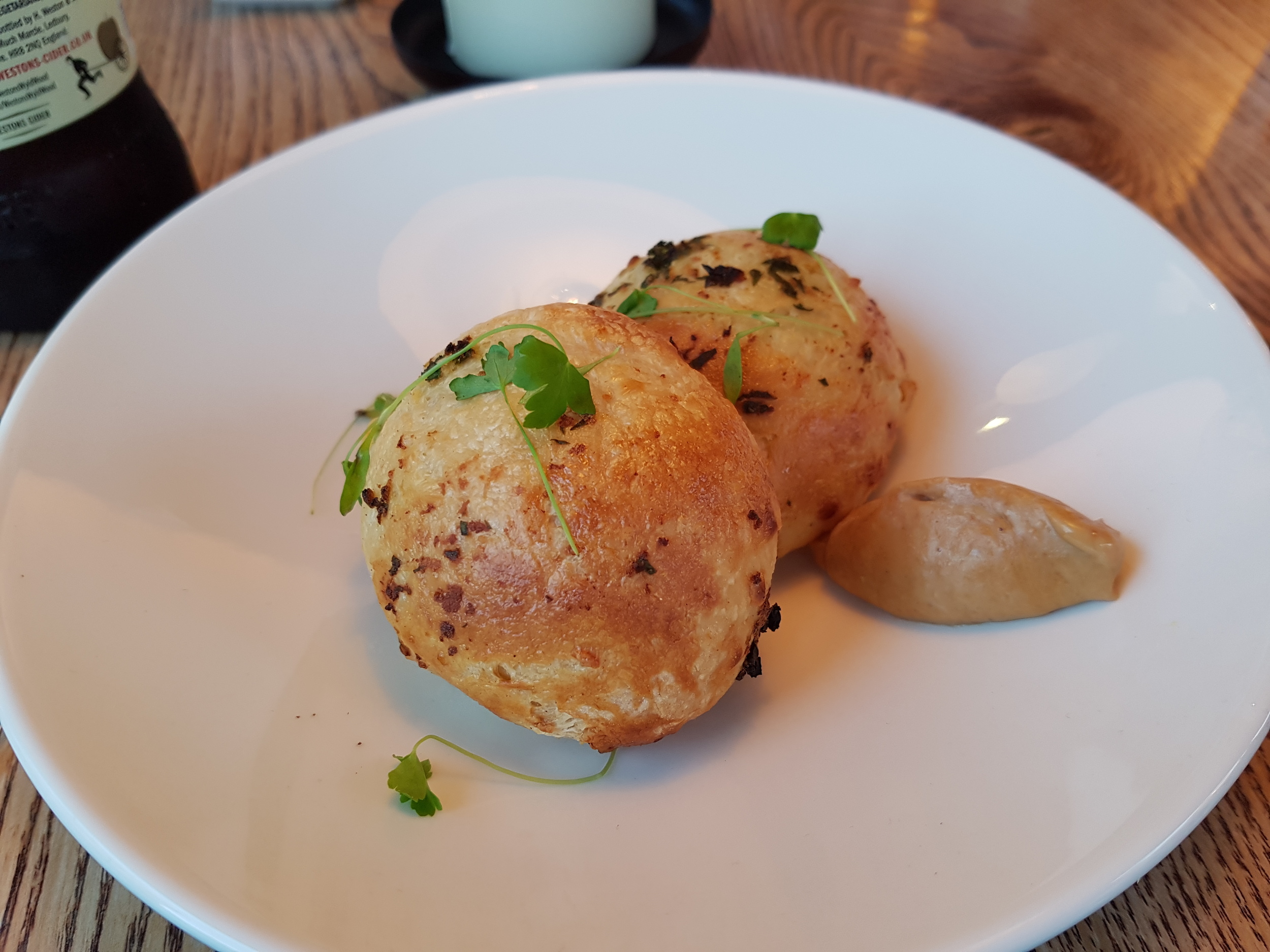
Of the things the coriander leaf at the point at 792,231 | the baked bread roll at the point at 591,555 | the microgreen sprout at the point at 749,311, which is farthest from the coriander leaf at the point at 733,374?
the coriander leaf at the point at 792,231

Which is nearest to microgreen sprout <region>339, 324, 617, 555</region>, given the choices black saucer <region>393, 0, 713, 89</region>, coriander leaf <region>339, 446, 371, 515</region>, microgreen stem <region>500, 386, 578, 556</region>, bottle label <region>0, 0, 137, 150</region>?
microgreen stem <region>500, 386, 578, 556</region>

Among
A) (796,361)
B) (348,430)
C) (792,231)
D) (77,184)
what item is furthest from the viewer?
(77,184)

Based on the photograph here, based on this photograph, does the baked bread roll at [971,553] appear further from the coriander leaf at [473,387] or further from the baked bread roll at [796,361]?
the coriander leaf at [473,387]

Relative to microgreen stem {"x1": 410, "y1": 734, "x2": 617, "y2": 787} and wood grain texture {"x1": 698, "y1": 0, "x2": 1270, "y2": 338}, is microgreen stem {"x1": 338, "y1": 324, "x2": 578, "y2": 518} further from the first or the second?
wood grain texture {"x1": 698, "y1": 0, "x2": 1270, "y2": 338}

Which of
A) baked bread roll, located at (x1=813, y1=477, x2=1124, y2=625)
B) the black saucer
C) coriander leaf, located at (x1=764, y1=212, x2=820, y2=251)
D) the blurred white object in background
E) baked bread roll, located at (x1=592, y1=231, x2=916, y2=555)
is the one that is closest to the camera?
baked bread roll, located at (x1=813, y1=477, x2=1124, y2=625)

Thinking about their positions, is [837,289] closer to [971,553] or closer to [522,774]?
[971,553]

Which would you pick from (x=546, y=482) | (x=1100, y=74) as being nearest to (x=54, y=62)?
(x=546, y=482)

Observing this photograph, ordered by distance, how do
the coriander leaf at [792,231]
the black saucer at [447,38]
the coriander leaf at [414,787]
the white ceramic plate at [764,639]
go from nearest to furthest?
1. the white ceramic plate at [764,639]
2. the coriander leaf at [414,787]
3. the coriander leaf at [792,231]
4. the black saucer at [447,38]
